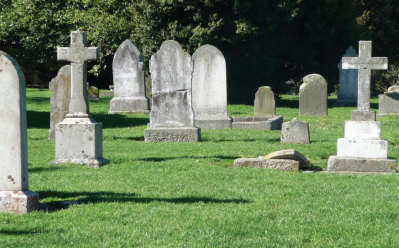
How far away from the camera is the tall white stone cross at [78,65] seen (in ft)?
28.2

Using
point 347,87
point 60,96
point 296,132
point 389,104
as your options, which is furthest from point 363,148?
point 347,87

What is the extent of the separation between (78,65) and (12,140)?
3.69 meters

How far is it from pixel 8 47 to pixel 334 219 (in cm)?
3282

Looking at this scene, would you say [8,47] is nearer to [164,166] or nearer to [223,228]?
[164,166]

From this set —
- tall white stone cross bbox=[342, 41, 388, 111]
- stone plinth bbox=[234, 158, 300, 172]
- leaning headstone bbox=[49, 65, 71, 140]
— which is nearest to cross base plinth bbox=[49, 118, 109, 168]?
stone plinth bbox=[234, 158, 300, 172]

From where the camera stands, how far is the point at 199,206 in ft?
18.5

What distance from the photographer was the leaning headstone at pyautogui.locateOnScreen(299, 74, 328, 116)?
62.0 ft

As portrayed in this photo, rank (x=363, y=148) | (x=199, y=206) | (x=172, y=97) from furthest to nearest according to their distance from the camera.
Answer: (x=172, y=97) → (x=363, y=148) → (x=199, y=206)

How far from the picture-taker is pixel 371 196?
621cm

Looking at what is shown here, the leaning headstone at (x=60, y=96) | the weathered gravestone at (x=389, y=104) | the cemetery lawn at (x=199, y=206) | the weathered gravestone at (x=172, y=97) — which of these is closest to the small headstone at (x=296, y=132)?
the cemetery lawn at (x=199, y=206)

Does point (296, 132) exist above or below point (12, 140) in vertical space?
below

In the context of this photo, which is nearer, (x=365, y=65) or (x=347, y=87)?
(x=365, y=65)

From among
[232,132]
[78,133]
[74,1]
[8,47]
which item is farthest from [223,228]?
[8,47]

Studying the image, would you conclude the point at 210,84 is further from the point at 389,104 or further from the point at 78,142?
the point at 389,104
